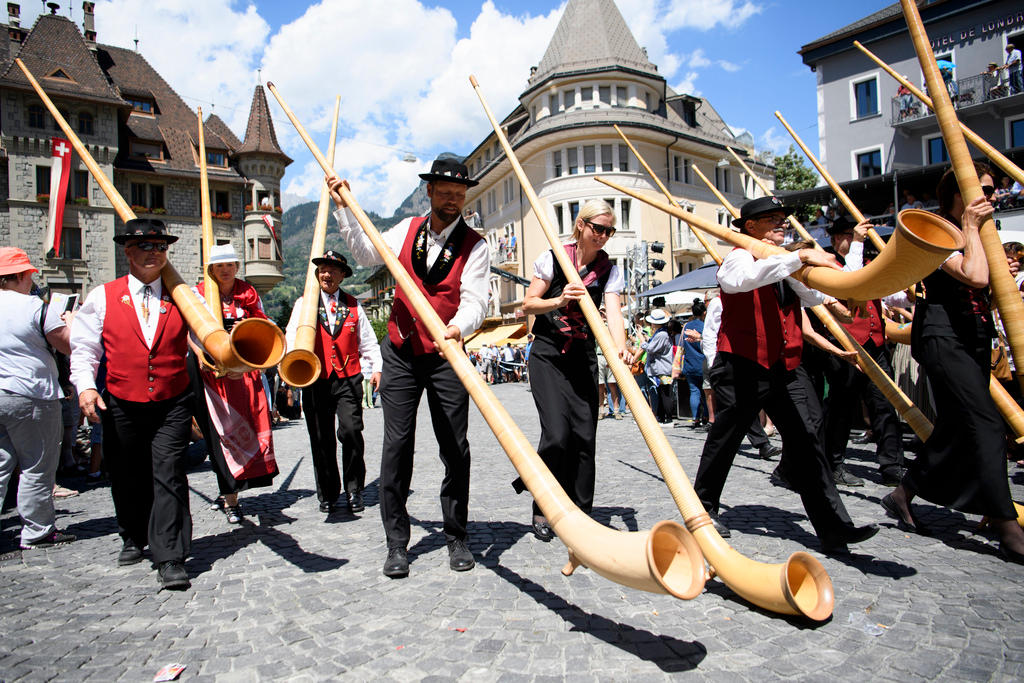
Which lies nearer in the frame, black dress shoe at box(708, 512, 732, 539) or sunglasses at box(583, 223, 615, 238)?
black dress shoe at box(708, 512, 732, 539)

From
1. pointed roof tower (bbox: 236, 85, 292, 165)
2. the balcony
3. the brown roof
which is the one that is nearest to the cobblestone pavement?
the balcony

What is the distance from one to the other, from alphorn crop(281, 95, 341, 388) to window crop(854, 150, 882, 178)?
3230 centimetres

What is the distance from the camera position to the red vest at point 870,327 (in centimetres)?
596

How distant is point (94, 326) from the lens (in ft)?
13.2

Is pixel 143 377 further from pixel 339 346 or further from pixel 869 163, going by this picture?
pixel 869 163

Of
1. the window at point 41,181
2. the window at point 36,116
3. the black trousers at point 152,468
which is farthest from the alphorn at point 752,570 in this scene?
the window at point 36,116

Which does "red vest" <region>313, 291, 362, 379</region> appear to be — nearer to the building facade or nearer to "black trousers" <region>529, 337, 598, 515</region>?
"black trousers" <region>529, 337, 598, 515</region>

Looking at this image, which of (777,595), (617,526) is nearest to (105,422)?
(617,526)

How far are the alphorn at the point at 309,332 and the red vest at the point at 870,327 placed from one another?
4.63 m

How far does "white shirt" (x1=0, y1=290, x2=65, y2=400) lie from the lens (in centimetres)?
464

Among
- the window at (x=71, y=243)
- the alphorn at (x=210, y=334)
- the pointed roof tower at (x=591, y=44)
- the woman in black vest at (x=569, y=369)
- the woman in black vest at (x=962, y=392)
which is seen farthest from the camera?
the pointed roof tower at (x=591, y=44)

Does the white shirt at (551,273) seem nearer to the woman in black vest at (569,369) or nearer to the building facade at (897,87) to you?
the woman in black vest at (569,369)

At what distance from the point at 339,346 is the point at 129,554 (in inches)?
88.9

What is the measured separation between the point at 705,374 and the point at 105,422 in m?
8.19
